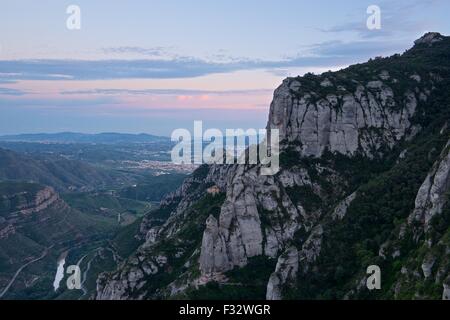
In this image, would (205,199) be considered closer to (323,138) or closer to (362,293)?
(323,138)

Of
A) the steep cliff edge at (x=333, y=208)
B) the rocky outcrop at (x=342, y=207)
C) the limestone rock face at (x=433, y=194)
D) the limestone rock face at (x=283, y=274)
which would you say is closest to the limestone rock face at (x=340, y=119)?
the steep cliff edge at (x=333, y=208)

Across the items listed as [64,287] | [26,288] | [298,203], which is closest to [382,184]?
[298,203]

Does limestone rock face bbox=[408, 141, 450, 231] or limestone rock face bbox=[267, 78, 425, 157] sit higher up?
limestone rock face bbox=[267, 78, 425, 157]

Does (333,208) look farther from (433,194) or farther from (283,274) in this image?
(433,194)

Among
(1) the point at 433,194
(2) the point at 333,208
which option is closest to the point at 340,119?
(2) the point at 333,208

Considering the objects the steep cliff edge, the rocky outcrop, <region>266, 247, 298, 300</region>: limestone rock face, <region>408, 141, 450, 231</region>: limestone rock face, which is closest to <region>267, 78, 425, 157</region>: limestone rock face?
the steep cliff edge

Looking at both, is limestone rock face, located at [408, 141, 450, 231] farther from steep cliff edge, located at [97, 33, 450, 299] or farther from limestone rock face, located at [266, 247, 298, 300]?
limestone rock face, located at [266, 247, 298, 300]
